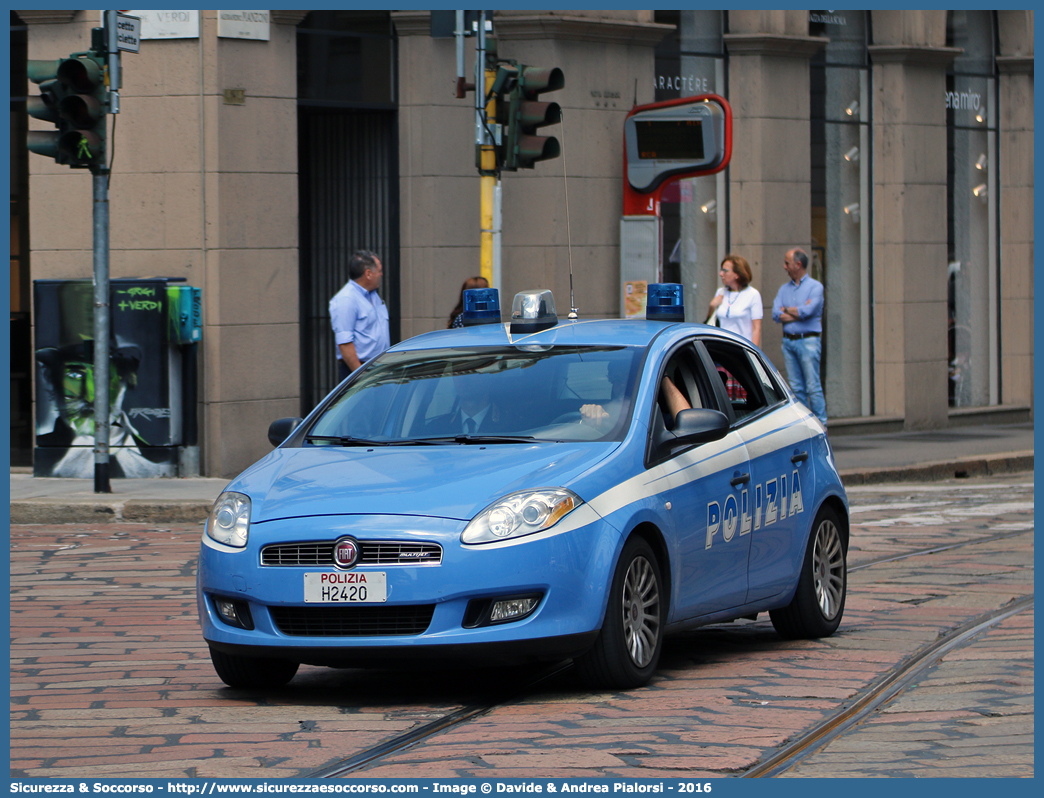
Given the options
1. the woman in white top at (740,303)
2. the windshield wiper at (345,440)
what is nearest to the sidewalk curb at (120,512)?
the woman in white top at (740,303)

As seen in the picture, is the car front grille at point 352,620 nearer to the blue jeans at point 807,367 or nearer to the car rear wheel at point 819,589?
the car rear wheel at point 819,589

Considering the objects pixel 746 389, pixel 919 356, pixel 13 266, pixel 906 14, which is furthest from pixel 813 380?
pixel 746 389

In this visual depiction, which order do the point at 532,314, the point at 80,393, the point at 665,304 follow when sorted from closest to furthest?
the point at 532,314 < the point at 665,304 < the point at 80,393

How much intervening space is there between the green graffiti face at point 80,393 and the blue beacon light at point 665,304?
817cm

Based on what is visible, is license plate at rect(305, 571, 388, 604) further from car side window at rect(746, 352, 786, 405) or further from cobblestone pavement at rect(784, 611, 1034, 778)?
car side window at rect(746, 352, 786, 405)

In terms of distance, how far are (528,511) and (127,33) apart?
850cm

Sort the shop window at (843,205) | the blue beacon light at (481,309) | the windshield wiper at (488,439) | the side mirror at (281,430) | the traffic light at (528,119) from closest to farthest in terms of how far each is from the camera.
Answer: the windshield wiper at (488,439), the side mirror at (281,430), the blue beacon light at (481,309), the traffic light at (528,119), the shop window at (843,205)

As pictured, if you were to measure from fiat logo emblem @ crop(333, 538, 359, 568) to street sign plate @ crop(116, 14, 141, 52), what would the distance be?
8.27 m

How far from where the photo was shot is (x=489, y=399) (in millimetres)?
7223

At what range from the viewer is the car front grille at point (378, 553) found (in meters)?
6.14

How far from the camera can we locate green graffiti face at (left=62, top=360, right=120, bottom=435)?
15.2 metres

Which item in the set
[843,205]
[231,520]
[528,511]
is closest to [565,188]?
[231,520]

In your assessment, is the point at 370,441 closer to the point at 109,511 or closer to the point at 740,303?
the point at 109,511

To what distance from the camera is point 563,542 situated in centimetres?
622
